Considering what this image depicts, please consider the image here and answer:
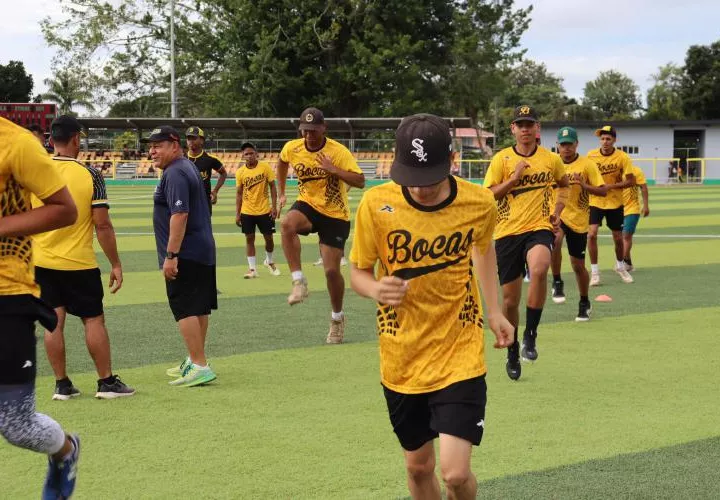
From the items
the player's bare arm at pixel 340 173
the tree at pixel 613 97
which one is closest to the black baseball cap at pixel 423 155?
the player's bare arm at pixel 340 173

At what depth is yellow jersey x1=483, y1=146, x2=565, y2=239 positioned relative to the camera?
873 cm

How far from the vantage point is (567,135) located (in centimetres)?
1186

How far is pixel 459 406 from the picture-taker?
417 centimetres

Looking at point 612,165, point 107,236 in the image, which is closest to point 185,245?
point 107,236

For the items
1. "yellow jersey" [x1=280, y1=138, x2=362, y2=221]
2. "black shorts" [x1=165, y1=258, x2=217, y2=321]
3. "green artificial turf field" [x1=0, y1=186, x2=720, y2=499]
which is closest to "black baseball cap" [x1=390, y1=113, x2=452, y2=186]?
"green artificial turf field" [x1=0, y1=186, x2=720, y2=499]

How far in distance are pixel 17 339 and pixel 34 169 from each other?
2.51 ft

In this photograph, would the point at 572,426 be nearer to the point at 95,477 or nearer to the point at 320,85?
the point at 95,477

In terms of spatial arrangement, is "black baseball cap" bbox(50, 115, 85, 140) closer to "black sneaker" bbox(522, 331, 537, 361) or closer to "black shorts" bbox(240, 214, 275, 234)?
"black sneaker" bbox(522, 331, 537, 361)

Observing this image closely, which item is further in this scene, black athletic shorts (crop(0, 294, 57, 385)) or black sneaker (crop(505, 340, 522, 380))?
black sneaker (crop(505, 340, 522, 380))

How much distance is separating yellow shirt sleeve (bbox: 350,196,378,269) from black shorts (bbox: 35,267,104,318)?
354 cm

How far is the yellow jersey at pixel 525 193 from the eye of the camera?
28.7ft

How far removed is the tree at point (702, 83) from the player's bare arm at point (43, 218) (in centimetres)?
8165

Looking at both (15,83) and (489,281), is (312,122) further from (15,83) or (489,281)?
(15,83)

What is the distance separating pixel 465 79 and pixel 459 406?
5578 cm
